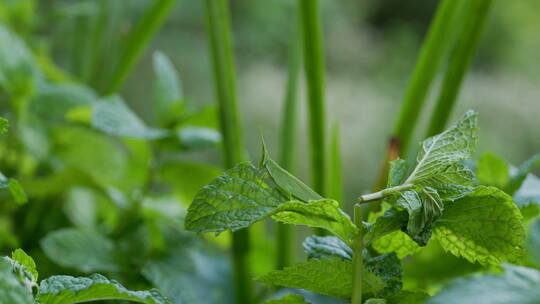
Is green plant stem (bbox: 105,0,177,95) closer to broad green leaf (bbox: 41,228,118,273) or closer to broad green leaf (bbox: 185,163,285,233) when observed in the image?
broad green leaf (bbox: 41,228,118,273)

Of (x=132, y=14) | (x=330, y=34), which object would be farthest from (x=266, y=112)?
(x=330, y=34)

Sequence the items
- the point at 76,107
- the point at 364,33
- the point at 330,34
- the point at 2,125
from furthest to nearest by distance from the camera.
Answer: the point at 364,33, the point at 330,34, the point at 76,107, the point at 2,125

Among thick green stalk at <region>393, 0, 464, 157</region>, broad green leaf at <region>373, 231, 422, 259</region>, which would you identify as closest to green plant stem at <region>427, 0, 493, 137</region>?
thick green stalk at <region>393, 0, 464, 157</region>

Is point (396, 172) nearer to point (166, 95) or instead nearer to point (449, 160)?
point (449, 160)

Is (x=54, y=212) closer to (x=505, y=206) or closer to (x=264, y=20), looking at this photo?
(x=505, y=206)

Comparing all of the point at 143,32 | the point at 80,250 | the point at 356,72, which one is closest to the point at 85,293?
the point at 80,250

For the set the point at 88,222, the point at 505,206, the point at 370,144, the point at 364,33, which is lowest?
the point at 370,144

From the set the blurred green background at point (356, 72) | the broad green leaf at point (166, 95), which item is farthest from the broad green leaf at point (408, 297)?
the blurred green background at point (356, 72)
